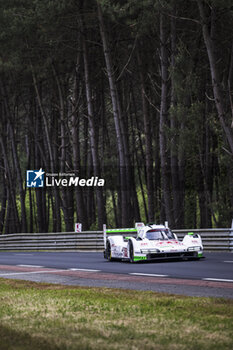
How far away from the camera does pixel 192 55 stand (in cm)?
3108

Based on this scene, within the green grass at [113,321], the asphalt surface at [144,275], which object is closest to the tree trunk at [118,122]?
the asphalt surface at [144,275]

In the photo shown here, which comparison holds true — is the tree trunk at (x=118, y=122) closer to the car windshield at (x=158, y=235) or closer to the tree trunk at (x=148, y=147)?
the tree trunk at (x=148, y=147)

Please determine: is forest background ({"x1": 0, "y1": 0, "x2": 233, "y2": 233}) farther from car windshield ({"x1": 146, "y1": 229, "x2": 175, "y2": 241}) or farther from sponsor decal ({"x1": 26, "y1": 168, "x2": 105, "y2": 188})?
car windshield ({"x1": 146, "y1": 229, "x2": 175, "y2": 241})

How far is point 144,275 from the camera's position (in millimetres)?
16078

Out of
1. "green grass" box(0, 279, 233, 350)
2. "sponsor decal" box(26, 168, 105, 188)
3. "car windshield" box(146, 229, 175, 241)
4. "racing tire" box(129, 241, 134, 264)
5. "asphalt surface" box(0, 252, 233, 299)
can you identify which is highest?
"sponsor decal" box(26, 168, 105, 188)

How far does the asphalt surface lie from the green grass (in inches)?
58.4

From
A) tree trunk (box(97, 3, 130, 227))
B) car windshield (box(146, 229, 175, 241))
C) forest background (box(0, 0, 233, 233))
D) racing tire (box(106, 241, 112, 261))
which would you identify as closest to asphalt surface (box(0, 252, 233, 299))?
racing tire (box(106, 241, 112, 261))

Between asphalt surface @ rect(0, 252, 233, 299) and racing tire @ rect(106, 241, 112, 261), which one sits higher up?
racing tire @ rect(106, 241, 112, 261)

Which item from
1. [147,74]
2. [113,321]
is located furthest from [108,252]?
[147,74]

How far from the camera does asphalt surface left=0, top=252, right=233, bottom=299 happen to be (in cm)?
1284

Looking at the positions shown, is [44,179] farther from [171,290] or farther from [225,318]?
[225,318]

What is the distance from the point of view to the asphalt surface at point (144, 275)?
42.1ft

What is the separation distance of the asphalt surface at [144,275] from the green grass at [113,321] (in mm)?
1484

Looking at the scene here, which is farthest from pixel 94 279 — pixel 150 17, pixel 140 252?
pixel 150 17
